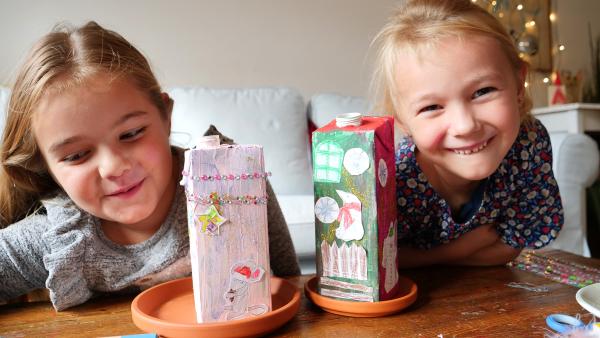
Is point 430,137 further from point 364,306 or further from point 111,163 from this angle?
point 111,163

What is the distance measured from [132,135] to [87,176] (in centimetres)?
9

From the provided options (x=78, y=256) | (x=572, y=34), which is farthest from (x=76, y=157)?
(x=572, y=34)

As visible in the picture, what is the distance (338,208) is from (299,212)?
1046 mm

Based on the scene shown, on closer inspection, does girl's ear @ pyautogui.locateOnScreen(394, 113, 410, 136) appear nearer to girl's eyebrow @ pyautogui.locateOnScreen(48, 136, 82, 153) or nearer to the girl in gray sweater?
the girl in gray sweater

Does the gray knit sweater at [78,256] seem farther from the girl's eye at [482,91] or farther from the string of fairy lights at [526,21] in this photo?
the string of fairy lights at [526,21]

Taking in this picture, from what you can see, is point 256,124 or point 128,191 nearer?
point 128,191

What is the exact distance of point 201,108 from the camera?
2.12 m

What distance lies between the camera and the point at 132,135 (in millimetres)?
776

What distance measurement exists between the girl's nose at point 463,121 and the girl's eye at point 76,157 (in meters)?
0.58

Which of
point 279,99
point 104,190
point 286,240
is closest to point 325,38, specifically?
point 279,99

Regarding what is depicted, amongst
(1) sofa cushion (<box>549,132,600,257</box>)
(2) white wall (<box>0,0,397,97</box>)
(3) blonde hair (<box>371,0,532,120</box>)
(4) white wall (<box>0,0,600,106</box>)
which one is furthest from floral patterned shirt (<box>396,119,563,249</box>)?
(2) white wall (<box>0,0,397,97</box>)

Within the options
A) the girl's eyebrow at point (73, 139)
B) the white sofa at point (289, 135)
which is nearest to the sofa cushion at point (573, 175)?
the white sofa at point (289, 135)

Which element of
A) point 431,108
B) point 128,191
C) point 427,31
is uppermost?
point 427,31

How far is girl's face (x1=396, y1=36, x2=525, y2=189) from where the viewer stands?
0.77m
